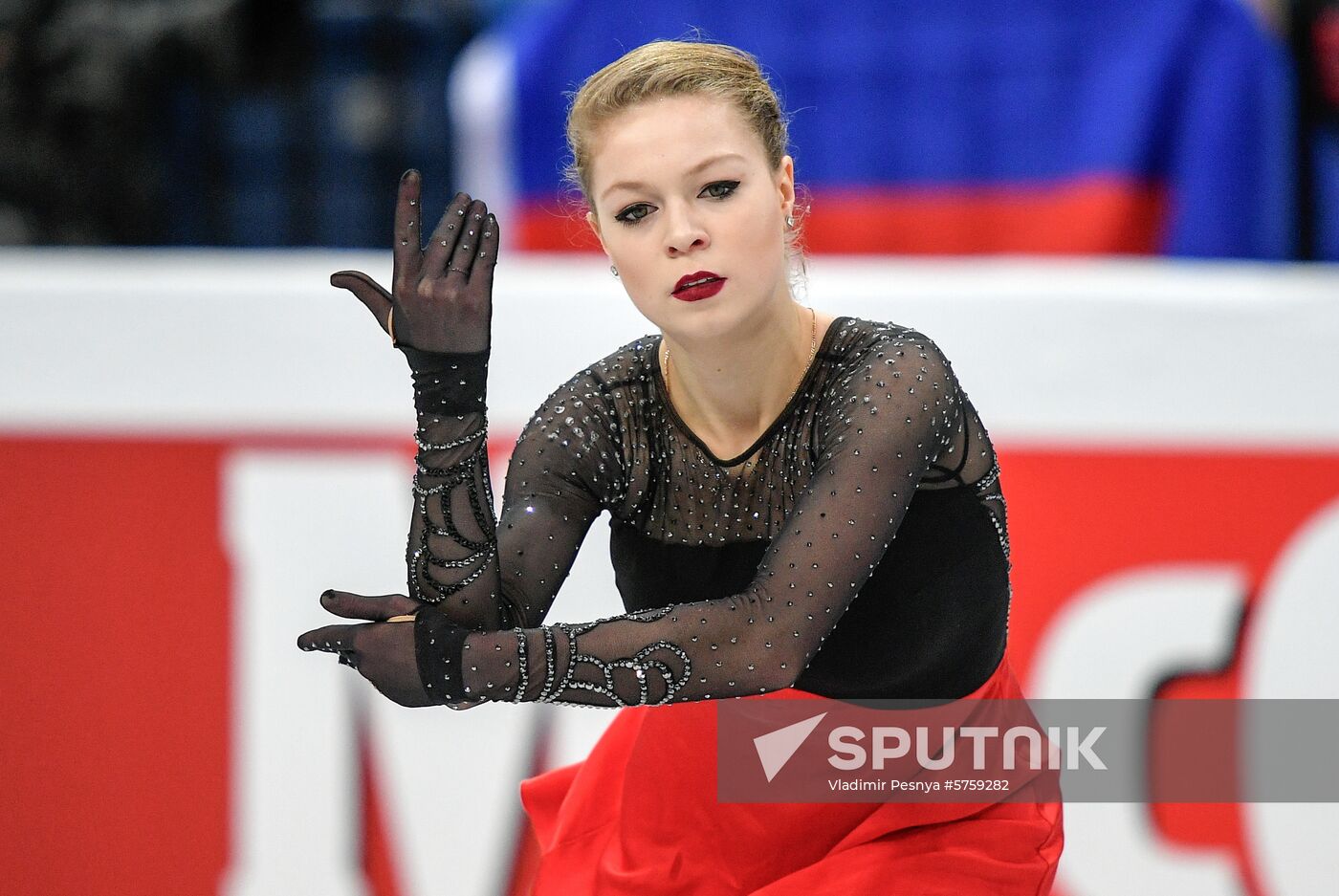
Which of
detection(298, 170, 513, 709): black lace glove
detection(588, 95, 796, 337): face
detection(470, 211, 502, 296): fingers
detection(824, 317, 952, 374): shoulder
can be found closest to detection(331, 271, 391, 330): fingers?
detection(298, 170, 513, 709): black lace glove

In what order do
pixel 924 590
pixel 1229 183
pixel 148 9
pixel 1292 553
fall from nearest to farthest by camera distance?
1. pixel 924 590
2. pixel 1292 553
3. pixel 1229 183
4. pixel 148 9

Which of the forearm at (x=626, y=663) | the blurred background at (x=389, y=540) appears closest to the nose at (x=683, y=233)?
the forearm at (x=626, y=663)

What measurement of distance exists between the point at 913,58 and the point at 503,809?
7.44ft

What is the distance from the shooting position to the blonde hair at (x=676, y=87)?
1.60 metres

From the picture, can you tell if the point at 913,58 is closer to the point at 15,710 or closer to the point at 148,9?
the point at 148,9

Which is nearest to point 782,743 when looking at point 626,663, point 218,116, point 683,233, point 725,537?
point 725,537

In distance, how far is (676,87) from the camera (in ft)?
5.24

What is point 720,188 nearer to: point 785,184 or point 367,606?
point 785,184

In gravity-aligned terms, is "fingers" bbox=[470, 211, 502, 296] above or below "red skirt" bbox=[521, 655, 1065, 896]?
above

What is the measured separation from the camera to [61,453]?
2977 mm

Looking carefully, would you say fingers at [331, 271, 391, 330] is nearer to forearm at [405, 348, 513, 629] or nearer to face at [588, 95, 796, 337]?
forearm at [405, 348, 513, 629]

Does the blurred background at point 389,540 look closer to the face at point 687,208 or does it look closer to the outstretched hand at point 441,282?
the face at point 687,208

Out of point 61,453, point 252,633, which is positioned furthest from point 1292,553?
point 61,453

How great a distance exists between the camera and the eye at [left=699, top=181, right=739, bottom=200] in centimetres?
160
